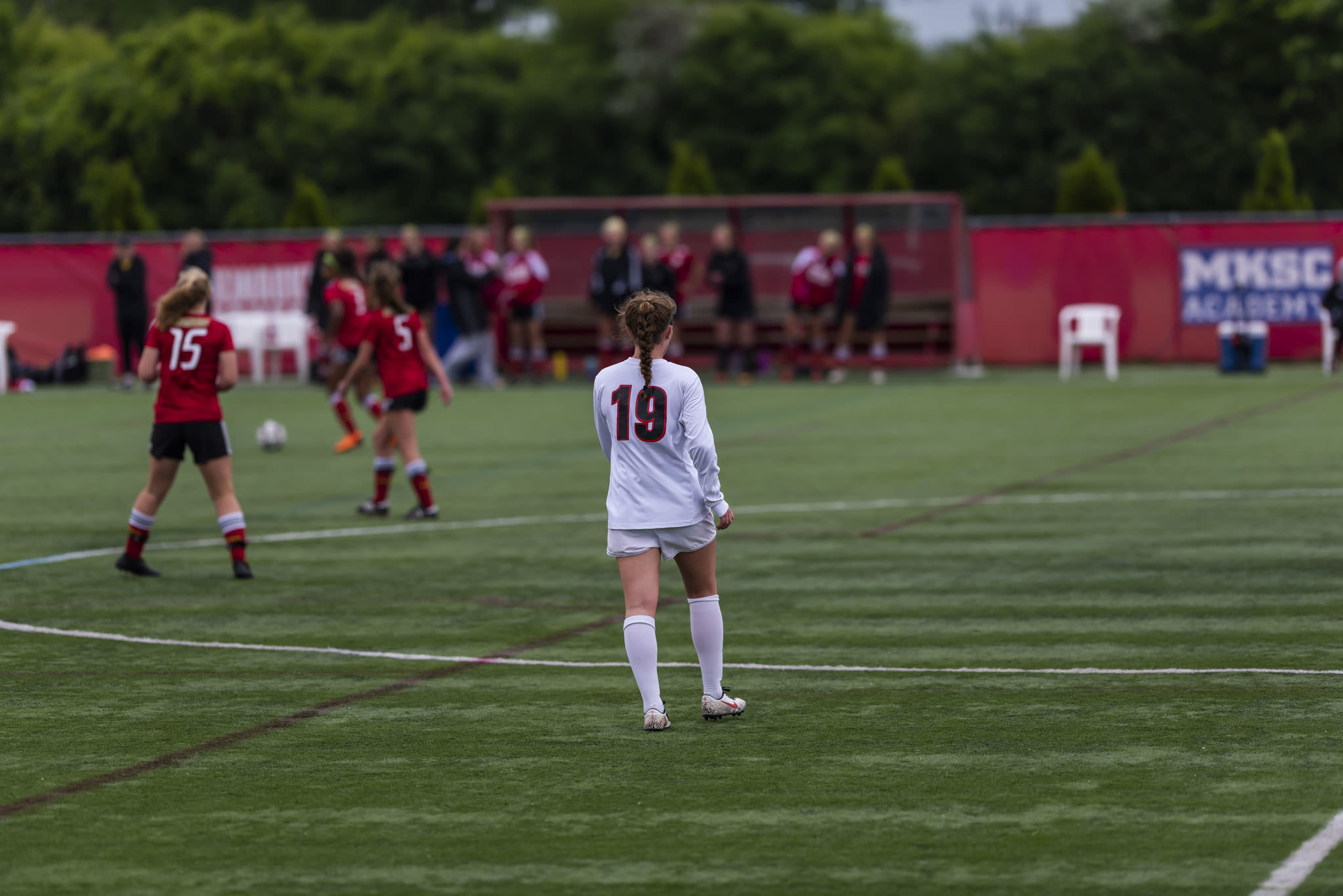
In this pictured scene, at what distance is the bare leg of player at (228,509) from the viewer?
12523 millimetres

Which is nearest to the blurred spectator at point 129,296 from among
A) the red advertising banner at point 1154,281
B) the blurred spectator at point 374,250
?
the blurred spectator at point 374,250

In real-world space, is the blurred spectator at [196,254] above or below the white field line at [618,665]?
above

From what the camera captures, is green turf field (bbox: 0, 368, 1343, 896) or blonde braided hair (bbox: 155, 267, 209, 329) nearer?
green turf field (bbox: 0, 368, 1343, 896)

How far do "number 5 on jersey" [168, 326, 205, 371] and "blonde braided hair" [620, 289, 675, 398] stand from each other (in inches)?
198

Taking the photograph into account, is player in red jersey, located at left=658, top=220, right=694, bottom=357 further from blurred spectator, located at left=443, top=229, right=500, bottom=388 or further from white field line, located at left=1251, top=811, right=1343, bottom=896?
white field line, located at left=1251, top=811, right=1343, bottom=896

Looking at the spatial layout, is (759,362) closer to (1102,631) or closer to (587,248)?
(587,248)

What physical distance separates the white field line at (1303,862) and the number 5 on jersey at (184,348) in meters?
7.84

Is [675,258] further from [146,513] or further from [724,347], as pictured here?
[146,513]

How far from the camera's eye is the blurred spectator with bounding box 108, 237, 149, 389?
31.1 metres

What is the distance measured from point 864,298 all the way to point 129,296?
11191mm

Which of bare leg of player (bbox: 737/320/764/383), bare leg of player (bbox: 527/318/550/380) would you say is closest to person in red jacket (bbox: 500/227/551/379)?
bare leg of player (bbox: 527/318/550/380)

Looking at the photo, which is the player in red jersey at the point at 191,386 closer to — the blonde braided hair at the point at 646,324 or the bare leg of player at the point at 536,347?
the blonde braided hair at the point at 646,324

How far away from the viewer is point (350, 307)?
20.9 m

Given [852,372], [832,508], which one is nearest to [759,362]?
[852,372]
